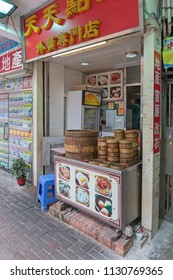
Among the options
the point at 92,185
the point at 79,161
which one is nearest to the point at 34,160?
the point at 79,161

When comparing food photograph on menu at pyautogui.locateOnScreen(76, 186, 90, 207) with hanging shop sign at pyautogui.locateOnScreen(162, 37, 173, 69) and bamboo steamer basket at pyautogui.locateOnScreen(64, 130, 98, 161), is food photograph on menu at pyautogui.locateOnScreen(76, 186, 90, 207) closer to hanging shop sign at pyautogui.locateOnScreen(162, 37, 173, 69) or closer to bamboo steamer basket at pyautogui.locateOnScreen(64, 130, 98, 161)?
bamboo steamer basket at pyautogui.locateOnScreen(64, 130, 98, 161)

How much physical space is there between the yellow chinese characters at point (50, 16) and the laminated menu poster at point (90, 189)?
236cm

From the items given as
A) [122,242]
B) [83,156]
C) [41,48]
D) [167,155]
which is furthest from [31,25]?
[122,242]

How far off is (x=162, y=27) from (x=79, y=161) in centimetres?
220

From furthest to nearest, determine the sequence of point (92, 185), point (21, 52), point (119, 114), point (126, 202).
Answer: point (119, 114), point (21, 52), point (92, 185), point (126, 202)

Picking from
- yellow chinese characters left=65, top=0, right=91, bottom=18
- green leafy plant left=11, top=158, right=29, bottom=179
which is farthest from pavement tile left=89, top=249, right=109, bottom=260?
yellow chinese characters left=65, top=0, right=91, bottom=18

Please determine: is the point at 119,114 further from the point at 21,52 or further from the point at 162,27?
the point at 21,52

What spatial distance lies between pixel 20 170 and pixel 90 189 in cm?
218

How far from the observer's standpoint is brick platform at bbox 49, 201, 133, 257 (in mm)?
2375

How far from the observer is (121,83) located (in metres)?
4.54

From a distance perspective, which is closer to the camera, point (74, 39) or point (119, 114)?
point (74, 39)

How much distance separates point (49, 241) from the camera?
258 cm

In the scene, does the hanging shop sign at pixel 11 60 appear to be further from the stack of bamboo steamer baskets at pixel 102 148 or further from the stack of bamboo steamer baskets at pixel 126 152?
the stack of bamboo steamer baskets at pixel 126 152

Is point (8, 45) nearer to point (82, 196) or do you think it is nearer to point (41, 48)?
point (41, 48)
